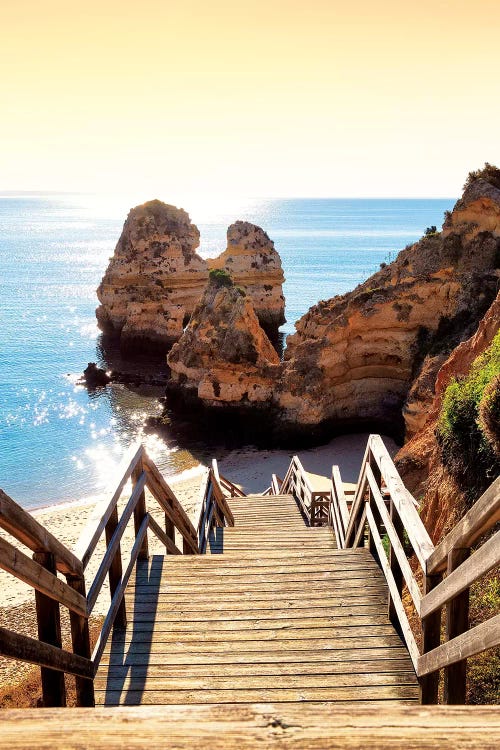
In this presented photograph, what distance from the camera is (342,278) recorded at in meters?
92.4

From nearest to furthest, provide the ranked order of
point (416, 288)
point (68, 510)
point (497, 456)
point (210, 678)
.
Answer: point (210, 678) → point (497, 456) → point (68, 510) → point (416, 288)

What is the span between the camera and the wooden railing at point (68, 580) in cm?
281

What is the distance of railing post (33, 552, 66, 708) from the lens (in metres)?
3.18

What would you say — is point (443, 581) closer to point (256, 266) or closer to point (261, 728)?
point (261, 728)

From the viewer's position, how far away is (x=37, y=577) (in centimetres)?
303

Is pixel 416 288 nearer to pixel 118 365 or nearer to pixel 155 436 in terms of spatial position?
pixel 155 436

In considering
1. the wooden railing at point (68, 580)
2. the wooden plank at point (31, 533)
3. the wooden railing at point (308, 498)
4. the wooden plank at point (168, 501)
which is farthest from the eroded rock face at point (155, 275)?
the wooden plank at point (31, 533)

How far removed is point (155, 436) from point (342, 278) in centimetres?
6695

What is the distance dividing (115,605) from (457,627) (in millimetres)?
2376

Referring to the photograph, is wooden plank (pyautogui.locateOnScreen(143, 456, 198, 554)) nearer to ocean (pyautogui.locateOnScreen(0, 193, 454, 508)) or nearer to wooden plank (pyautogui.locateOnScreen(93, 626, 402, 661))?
wooden plank (pyautogui.locateOnScreen(93, 626, 402, 661))

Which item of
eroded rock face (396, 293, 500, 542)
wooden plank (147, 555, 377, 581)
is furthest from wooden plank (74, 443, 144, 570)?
eroded rock face (396, 293, 500, 542)

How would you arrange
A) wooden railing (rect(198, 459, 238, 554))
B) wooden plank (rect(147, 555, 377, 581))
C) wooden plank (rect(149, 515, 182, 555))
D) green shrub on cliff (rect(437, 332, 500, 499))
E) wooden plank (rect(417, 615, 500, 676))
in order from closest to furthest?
wooden plank (rect(417, 615, 500, 676)), wooden plank (rect(147, 555, 377, 581)), wooden plank (rect(149, 515, 182, 555)), green shrub on cliff (rect(437, 332, 500, 499)), wooden railing (rect(198, 459, 238, 554))

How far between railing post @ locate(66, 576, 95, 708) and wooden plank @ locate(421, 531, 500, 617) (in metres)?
1.94

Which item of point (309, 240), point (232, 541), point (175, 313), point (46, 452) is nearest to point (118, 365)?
point (175, 313)
